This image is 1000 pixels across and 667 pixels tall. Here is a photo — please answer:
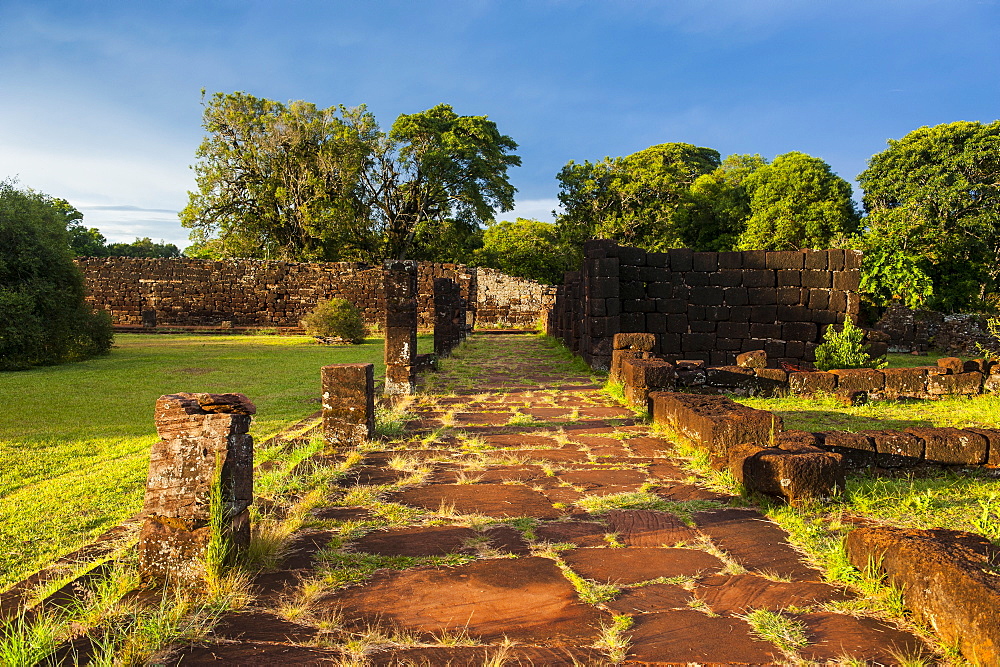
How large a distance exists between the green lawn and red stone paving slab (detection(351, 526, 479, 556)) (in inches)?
67.6

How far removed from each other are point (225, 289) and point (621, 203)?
84.7ft

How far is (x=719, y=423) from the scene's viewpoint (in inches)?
197

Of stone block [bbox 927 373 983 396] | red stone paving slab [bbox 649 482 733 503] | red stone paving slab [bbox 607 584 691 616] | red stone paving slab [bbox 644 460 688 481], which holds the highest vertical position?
stone block [bbox 927 373 983 396]

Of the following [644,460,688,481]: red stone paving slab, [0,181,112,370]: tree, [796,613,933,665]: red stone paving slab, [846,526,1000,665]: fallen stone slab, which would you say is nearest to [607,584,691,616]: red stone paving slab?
[796,613,933,665]: red stone paving slab

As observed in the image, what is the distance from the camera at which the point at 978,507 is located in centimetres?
391

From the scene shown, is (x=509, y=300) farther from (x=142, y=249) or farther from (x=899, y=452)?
(x=142, y=249)

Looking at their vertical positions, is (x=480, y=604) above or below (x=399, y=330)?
below

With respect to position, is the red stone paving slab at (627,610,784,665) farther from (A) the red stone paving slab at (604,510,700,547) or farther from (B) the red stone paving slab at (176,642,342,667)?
(B) the red stone paving slab at (176,642,342,667)

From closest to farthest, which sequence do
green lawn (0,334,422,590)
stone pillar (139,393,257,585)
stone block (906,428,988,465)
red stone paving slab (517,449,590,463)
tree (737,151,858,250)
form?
stone pillar (139,393,257,585)
green lawn (0,334,422,590)
stone block (906,428,988,465)
red stone paving slab (517,449,590,463)
tree (737,151,858,250)

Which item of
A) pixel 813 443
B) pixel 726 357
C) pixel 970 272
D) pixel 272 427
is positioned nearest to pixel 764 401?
pixel 813 443

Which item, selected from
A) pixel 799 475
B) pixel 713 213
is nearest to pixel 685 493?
pixel 799 475

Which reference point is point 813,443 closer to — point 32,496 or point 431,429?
point 431,429

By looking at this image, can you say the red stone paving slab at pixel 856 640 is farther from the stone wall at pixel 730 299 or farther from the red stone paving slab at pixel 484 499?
the stone wall at pixel 730 299

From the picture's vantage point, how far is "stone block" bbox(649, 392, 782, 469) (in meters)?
4.83
